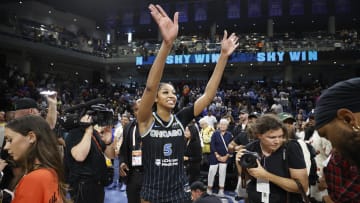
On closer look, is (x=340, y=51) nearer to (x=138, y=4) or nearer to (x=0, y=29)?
(x=138, y=4)

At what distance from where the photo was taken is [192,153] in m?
6.84

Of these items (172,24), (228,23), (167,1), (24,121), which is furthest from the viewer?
(228,23)

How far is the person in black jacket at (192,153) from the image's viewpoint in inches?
266

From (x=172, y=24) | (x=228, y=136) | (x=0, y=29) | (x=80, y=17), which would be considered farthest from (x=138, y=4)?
(x=172, y=24)

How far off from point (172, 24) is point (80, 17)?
97.2 feet

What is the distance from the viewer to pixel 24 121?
1800 mm

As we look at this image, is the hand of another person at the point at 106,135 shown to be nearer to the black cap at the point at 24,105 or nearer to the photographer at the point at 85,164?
the photographer at the point at 85,164

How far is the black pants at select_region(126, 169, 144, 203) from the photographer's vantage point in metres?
4.03

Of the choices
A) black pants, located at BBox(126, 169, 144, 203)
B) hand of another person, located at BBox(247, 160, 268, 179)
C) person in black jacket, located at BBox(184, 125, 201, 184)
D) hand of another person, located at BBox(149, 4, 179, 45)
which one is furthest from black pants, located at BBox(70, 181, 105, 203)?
person in black jacket, located at BBox(184, 125, 201, 184)

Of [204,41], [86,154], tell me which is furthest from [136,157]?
[204,41]

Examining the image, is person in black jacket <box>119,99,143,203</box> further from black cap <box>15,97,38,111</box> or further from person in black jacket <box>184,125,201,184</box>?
person in black jacket <box>184,125,201,184</box>

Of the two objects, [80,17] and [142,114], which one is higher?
[80,17]

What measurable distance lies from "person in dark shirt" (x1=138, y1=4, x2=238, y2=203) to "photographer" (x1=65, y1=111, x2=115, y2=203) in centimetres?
88

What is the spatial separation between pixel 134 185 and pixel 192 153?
2873 millimetres
